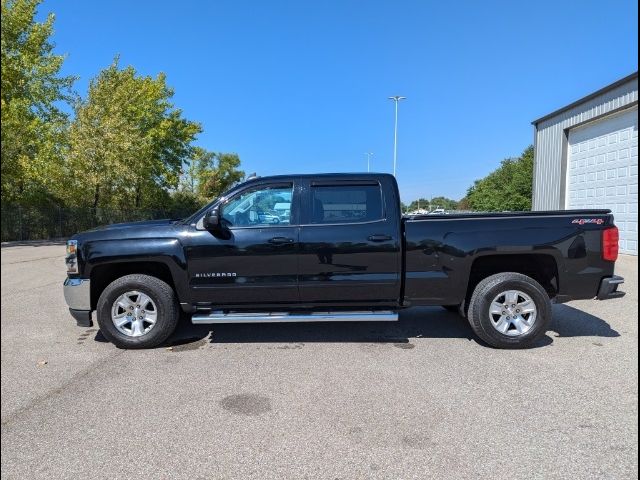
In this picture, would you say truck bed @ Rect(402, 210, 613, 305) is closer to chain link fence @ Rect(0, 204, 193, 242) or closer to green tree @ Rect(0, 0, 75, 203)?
green tree @ Rect(0, 0, 75, 203)

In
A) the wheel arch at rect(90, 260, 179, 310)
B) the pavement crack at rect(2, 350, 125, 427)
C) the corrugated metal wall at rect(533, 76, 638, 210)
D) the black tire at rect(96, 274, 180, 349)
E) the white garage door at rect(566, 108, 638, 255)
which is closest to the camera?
the pavement crack at rect(2, 350, 125, 427)

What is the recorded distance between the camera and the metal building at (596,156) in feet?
42.3

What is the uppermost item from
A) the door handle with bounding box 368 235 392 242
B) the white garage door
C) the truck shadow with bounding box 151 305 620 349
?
the white garage door

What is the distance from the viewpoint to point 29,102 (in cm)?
1911

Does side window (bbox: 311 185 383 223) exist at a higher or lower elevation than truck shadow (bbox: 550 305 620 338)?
higher

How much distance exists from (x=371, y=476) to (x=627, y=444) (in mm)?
1751

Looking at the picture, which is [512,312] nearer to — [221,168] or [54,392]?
[54,392]

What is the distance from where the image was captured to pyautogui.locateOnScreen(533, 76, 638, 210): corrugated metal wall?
13232 mm

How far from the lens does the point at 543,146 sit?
17.9 metres

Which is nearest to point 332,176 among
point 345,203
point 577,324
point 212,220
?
point 345,203

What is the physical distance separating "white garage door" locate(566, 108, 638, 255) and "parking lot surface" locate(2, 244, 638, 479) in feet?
30.6

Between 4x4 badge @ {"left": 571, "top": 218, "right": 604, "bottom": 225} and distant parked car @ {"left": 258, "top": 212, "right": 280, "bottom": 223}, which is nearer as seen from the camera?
4x4 badge @ {"left": 571, "top": 218, "right": 604, "bottom": 225}

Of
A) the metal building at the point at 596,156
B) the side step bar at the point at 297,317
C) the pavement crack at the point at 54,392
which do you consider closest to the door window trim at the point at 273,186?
the side step bar at the point at 297,317

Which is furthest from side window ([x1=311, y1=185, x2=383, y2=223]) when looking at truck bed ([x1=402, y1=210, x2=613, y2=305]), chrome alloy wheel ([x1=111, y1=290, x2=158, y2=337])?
chrome alloy wheel ([x1=111, y1=290, x2=158, y2=337])
